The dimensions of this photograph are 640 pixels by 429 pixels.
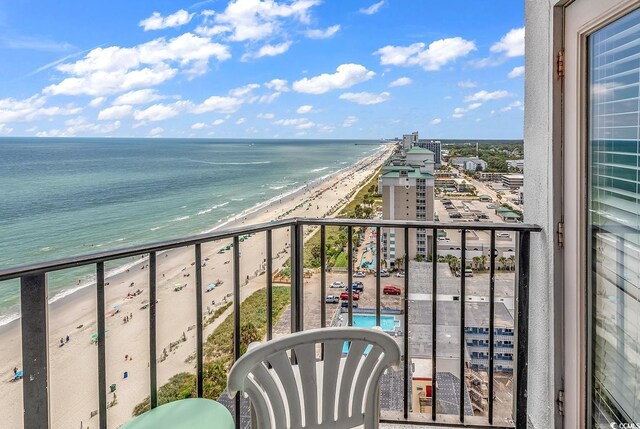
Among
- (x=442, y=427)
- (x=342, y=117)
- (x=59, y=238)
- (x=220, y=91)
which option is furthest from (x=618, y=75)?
(x=220, y=91)

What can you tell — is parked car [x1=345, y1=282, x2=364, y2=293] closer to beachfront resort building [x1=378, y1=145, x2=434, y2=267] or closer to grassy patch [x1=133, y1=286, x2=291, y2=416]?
beachfront resort building [x1=378, y1=145, x2=434, y2=267]

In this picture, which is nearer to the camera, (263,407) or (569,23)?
(263,407)

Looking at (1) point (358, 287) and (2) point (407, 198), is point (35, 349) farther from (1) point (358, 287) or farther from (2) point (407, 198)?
(2) point (407, 198)

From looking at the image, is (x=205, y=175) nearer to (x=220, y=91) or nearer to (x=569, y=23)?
(x=220, y=91)

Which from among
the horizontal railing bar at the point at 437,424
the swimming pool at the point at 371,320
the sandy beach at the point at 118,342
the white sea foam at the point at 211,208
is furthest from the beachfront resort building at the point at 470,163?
the white sea foam at the point at 211,208

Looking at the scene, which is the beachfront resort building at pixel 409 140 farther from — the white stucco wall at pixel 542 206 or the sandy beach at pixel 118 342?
the white stucco wall at pixel 542 206

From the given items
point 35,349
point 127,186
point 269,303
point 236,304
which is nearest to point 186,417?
point 35,349
